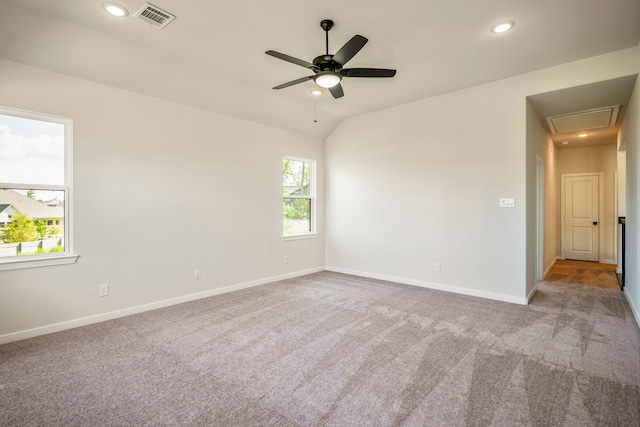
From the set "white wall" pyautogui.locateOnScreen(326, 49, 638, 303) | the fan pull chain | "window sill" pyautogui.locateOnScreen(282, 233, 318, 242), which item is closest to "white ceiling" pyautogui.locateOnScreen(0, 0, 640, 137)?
"white wall" pyautogui.locateOnScreen(326, 49, 638, 303)

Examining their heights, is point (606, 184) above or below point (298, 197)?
above

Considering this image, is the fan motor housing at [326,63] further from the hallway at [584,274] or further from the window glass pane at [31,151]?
the hallway at [584,274]

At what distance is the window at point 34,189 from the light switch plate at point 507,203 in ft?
16.7

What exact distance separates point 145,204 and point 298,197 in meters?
2.66

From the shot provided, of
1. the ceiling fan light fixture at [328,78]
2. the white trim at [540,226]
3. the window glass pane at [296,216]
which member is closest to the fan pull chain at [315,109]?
the window glass pane at [296,216]

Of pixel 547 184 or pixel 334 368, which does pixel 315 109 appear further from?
pixel 547 184

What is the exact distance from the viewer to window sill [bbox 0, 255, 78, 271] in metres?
2.93

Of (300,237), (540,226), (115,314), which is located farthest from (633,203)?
(115,314)

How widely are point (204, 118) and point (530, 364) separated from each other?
453 cm

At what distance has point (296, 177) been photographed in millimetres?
5844

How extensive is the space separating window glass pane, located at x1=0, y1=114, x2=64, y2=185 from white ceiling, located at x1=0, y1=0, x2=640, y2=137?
1.95 ft

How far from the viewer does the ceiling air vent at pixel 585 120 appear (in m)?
4.45

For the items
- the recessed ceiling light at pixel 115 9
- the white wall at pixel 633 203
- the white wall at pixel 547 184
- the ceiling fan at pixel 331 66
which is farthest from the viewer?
the white wall at pixel 547 184

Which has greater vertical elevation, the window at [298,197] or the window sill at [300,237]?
the window at [298,197]
